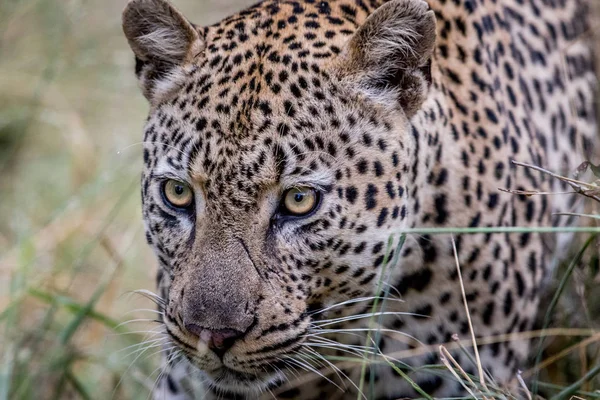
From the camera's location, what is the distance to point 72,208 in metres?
6.70

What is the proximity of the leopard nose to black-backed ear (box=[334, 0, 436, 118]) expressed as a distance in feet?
3.89

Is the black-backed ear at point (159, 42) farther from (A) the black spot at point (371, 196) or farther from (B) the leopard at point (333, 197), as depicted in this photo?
(A) the black spot at point (371, 196)

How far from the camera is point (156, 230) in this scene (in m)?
4.51

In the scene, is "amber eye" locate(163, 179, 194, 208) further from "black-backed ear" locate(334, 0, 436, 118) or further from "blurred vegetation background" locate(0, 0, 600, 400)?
"blurred vegetation background" locate(0, 0, 600, 400)

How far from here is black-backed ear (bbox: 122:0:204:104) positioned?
452 centimetres

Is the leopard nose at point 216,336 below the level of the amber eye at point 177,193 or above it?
below

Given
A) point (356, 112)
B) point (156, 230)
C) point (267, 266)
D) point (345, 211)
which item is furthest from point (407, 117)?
point (156, 230)

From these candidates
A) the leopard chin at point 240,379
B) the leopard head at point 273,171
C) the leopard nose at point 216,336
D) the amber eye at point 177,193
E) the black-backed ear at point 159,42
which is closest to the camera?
the leopard nose at point 216,336

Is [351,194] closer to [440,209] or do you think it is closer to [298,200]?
[298,200]

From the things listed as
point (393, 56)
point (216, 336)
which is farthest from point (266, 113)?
point (216, 336)

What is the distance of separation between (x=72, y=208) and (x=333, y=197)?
297cm

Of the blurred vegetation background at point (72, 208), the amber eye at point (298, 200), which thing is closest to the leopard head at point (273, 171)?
the amber eye at point (298, 200)

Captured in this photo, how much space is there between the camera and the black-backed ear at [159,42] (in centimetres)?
452

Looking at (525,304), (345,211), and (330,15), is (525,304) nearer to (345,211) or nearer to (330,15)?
(345,211)
